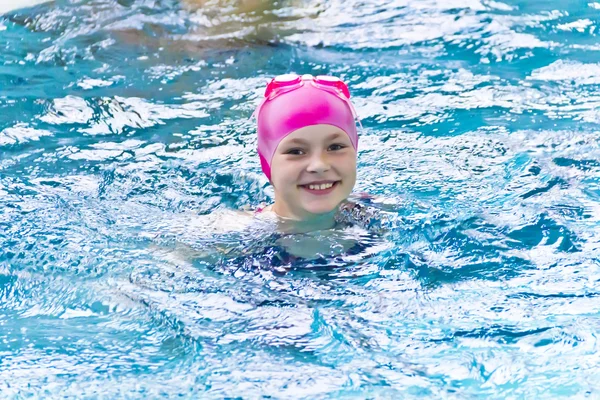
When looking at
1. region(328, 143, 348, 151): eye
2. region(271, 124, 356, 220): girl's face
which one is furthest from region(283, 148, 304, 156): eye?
region(328, 143, 348, 151): eye

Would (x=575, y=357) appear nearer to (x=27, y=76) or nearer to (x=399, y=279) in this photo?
(x=399, y=279)

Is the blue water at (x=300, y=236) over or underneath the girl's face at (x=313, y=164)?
underneath

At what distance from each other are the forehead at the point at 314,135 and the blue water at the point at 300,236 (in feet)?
1.91

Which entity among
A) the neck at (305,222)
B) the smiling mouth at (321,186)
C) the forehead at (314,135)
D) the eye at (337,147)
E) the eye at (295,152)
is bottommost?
the neck at (305,222)

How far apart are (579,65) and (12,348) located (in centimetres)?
549

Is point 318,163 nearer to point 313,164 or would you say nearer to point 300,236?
point 313,164

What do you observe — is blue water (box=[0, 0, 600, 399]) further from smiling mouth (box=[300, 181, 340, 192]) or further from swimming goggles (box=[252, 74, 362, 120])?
swimming goggles (box=[252, 74, 362, 120])

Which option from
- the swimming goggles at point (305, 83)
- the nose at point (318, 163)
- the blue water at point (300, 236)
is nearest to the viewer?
the blue water at point (300, 236)

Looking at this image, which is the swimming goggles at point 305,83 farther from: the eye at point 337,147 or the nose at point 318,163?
the nose at point 318,163

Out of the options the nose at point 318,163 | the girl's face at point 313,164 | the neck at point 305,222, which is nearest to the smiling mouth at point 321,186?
the girl's face at point 313,164

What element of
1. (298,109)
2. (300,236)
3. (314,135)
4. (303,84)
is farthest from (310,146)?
(300,236)

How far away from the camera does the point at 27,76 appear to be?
25.2ft

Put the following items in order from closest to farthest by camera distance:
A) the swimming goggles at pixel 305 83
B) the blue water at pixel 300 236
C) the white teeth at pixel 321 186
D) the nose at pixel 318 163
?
the blue water at pixel 300 236, the nose at pixel 318 163, the white teeth at pixel 321 186, the swimming goggles at pixel 305 83

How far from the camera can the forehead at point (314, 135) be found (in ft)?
14.6
